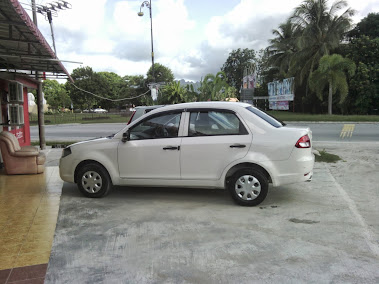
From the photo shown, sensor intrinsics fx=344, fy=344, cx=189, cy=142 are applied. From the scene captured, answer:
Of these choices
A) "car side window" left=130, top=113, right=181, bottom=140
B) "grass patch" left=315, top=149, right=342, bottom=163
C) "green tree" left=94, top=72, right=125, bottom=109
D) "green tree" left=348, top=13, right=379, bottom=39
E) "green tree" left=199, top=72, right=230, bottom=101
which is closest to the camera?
"car side window" left=130, top=113, right=181, bottom=140

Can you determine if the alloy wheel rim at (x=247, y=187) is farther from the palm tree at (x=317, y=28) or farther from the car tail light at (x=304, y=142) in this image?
the palm tree at (x=317, y=28)

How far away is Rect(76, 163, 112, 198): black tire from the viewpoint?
5898mm

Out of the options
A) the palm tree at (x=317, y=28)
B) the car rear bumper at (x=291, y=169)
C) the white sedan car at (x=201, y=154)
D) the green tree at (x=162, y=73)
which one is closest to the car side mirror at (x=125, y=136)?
the white sedan car at (x=201, y=154)

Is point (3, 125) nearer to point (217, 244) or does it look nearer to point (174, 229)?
point (174, 229)

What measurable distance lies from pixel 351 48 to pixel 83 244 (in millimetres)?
36575

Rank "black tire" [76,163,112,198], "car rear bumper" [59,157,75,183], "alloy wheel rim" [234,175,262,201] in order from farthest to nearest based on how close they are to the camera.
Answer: "car rear bumper" [59,157,75,183]
"black tire" [76,163,112,198]
"alloy wheel rim" [234,175,262,201]

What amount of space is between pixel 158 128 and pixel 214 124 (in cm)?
95

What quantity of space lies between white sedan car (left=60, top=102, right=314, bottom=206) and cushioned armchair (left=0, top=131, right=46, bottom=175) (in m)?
2.57

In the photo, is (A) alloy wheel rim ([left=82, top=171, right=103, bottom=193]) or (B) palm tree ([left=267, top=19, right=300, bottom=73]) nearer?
(A) alloy wheel rim ([left=82, top=171, right=103, bottom=193])

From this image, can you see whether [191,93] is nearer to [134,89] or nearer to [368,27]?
[368,27]

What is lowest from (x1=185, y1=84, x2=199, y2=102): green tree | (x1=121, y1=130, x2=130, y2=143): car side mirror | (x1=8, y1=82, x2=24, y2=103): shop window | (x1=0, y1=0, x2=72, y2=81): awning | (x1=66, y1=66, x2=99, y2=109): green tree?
(x1=121, y1=130, x2=130, y2=143): car side mirror

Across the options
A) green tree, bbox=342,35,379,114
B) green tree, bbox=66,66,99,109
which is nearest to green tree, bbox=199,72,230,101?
green tree, bbox=342,35,379,114

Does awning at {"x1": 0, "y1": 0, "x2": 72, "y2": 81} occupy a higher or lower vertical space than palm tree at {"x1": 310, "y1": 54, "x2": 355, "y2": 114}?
lower

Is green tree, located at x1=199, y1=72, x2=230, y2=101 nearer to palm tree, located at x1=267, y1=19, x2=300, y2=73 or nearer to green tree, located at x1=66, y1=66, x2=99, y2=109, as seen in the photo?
palm tree, located at x1=267, y1=19, x2=300, y2=73
